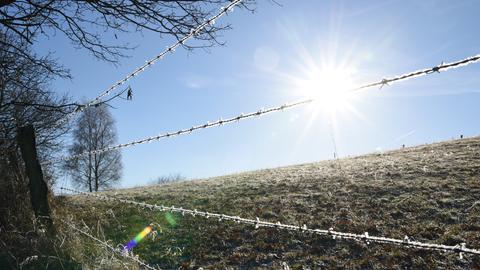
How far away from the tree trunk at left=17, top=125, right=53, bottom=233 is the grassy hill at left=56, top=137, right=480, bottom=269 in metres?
0.68

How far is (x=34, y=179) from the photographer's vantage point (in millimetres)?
5387

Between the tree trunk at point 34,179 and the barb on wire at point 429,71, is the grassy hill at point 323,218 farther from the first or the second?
the barb on wire at point 429,71

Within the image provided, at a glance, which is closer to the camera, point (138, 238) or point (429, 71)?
point (429, 71)

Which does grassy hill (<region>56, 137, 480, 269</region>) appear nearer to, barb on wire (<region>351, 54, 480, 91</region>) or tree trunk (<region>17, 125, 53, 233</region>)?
tree trunk (<region>17, 125, 53, 233</region>)

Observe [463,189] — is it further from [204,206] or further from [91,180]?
[91,180]

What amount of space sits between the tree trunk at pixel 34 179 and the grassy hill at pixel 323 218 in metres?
0.68

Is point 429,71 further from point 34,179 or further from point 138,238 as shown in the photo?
point 138,238

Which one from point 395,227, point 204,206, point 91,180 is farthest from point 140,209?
point 91,180

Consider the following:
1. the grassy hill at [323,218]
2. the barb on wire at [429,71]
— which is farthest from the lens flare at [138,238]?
the barb on wire at [429,71]

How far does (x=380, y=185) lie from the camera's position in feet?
40.1

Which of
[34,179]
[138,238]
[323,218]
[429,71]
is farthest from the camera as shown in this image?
[138,238]

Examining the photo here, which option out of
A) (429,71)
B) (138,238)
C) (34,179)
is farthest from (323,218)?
(429,71)

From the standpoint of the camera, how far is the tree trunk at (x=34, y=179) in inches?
205

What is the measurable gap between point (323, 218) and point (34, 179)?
6.58m
